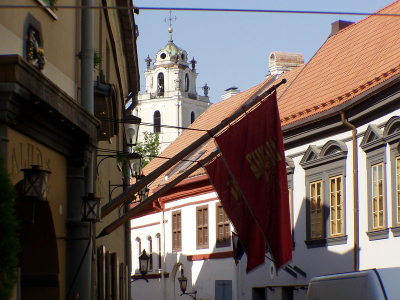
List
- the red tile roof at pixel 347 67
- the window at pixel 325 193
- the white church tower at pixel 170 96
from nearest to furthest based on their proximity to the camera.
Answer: the red tile roof at pixel 347 67
the window at pixel 325 193
the white church tower at pixel 170 96

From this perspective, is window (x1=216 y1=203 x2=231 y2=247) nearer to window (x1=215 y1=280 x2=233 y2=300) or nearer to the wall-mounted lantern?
window (x1=215 y1=280 x2=233 y2=300)

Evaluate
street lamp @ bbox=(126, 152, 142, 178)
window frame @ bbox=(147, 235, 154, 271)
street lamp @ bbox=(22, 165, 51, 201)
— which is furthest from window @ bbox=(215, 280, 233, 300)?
street lamp @ bbox=(22, 165, 51, 201)

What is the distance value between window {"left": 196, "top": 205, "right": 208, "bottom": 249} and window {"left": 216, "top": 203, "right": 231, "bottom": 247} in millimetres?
1016

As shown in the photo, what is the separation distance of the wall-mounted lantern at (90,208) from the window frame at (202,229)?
765 inches

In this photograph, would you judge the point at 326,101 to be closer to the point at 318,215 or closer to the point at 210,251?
the point at 318,215

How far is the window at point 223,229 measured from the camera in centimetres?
2789

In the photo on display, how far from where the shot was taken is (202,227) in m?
29.8

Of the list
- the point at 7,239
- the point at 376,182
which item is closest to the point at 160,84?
the point at 376,182

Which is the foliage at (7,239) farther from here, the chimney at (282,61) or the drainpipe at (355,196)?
the chimney at (282,61)

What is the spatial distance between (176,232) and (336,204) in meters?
11.7

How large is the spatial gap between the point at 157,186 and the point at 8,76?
1072 inches

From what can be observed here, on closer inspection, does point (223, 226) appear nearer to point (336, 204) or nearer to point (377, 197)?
point (336, 204)

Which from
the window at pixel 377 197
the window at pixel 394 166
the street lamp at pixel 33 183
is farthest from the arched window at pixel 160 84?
the street lamp at pixel 33 183

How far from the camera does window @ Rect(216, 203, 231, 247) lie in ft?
91.5
